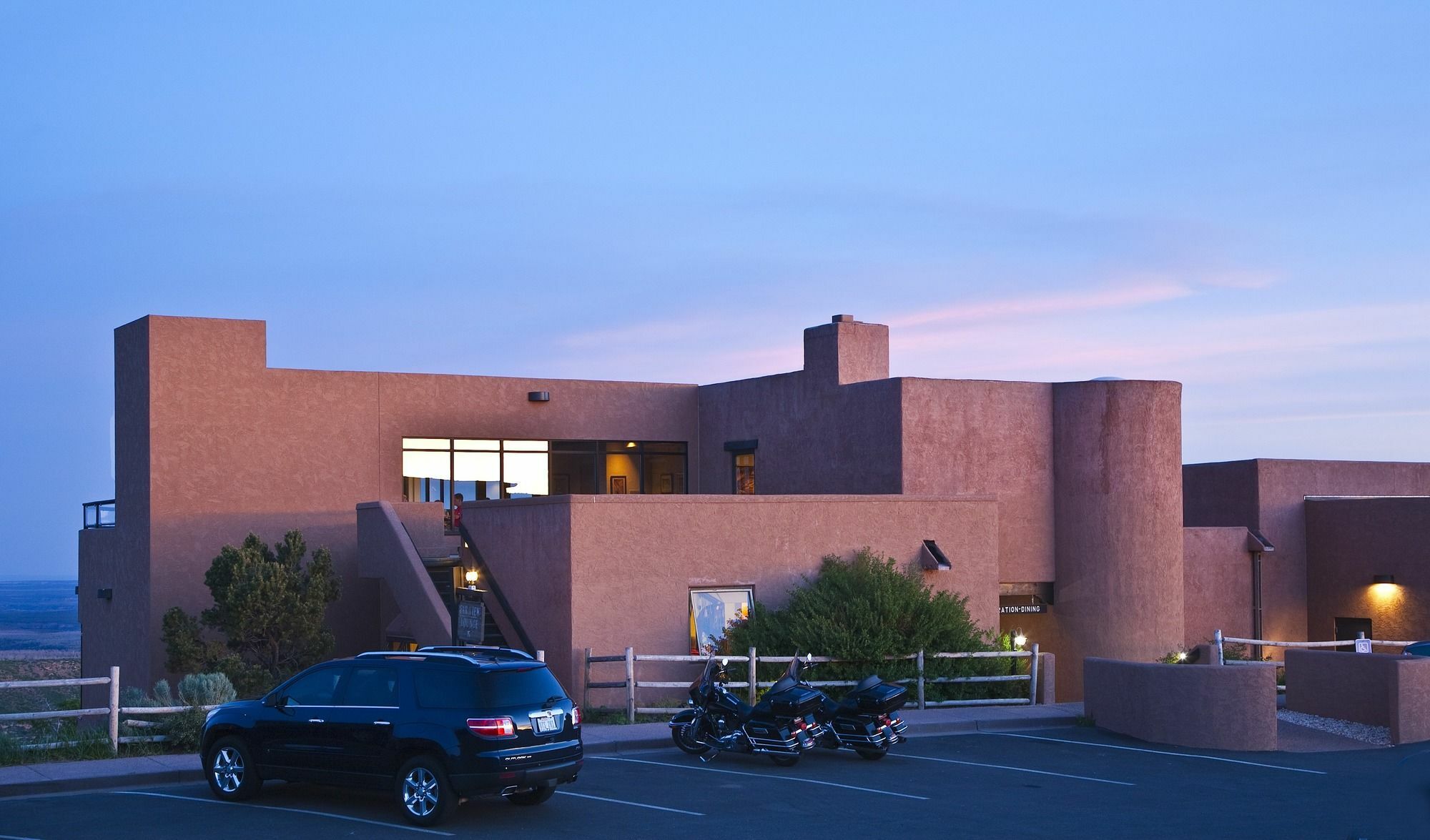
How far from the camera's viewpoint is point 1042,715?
A: 21.0 metres

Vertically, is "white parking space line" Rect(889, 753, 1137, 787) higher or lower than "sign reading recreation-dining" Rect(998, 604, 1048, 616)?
lower

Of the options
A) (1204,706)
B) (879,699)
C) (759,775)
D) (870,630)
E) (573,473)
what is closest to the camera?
(759,775)

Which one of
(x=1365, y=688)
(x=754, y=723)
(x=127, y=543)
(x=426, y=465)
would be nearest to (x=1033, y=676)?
(x=1365, y=688)

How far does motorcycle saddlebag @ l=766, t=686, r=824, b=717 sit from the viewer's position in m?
16.9

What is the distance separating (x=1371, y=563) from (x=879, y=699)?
21.4 m

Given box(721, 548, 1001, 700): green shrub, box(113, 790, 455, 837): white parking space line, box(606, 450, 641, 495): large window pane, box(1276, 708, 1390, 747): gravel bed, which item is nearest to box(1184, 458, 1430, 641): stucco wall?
box(1276, 708, 1390, 747): gravel bed

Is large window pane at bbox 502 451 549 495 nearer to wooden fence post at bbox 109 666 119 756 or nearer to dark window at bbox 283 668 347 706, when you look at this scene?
wooden fence post at bbox 109 666 119 756

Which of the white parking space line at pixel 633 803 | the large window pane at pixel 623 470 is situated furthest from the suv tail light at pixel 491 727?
the large window pane at pixel 623 470

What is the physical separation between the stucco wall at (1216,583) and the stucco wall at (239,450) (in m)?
17.7

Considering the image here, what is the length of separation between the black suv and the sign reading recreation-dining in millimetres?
17101

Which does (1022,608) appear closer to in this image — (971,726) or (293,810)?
(971,726)

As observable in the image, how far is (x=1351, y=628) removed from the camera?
3406 centimetres

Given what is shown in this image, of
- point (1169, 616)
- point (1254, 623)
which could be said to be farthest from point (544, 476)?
point (1254, 623)

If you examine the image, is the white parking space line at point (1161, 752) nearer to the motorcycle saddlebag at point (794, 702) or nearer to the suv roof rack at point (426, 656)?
the motorcycle saddlebag at point (794, 702)
